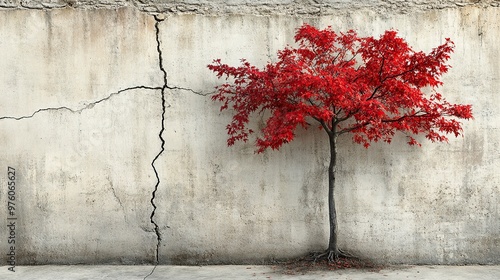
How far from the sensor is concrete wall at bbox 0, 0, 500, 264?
5832 millimetres

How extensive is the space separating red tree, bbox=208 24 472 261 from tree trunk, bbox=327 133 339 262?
10 millimetres

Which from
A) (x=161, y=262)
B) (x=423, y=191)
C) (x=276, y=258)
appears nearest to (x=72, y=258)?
(x=161, y=262)

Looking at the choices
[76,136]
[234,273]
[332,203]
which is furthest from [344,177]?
[76,136]

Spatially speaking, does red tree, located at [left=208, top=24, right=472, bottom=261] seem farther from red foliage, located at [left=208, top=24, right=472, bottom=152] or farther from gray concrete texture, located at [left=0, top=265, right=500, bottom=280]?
gray concrete texture, located at [left=0, top=265, right=500, bottom=280]

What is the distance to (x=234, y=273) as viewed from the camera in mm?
5461

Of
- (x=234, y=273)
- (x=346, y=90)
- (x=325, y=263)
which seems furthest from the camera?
(x=325, y=263)

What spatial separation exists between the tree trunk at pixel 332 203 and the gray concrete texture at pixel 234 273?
0.90 feet

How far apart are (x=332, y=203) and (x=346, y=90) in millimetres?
1321

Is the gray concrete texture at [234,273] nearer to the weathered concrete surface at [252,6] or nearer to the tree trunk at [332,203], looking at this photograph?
the tree trunk at [332,203]

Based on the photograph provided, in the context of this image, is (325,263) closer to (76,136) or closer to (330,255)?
(330,255)

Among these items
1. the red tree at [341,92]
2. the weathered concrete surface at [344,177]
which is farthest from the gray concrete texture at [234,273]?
the red tree at [341,92]

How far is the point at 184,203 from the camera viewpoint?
5863 mm

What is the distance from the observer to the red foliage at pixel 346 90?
16.8 feet

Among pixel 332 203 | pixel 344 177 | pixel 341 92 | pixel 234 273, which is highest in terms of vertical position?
pixel 341 92
